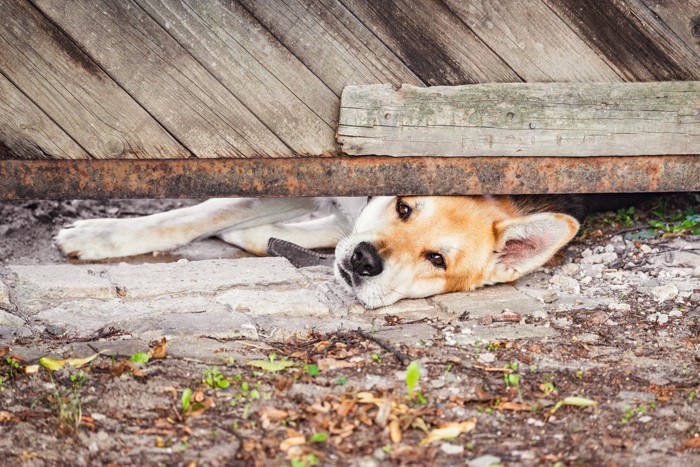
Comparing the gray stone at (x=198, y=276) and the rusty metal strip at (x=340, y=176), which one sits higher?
the rusty metal strip at (x=340, y=176)

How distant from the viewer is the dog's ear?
450 centimetres

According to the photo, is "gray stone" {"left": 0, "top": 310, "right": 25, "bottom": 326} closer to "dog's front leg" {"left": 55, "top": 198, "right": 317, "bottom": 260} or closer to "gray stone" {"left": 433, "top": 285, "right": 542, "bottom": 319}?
"dog's front leg" {"left": 55, "top": 198, "right": 317, "bottom": 260}

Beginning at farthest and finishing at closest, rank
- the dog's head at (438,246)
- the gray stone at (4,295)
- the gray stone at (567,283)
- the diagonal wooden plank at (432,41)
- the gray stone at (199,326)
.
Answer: the gray stone at (567,283) → the dog's head at (438,246) → the diagonal wooden plank at (432,41) → the gray stone at (4,295) → the gray stone at (199,326)

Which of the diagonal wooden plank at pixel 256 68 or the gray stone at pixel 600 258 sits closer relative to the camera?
the diagonal wooden plank at pixel 256 68

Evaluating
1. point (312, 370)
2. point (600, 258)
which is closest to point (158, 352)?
point (312, 370)

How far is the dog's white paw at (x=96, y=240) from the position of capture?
487 cm

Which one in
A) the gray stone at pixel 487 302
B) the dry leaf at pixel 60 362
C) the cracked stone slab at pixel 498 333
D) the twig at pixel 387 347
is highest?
the gray stone at pixel 487 302

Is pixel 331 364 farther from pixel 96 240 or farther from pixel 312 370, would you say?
pixel 96 240

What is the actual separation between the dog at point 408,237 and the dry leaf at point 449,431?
1.46 meters

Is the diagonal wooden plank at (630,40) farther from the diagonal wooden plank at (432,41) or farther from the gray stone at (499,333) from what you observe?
the gray stone at (499,333)

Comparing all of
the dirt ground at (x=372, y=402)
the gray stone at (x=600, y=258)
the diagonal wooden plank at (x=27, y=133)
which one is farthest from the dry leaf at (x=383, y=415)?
the gray stone at (x=600, y=258)

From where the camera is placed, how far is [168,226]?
5180 millimetres

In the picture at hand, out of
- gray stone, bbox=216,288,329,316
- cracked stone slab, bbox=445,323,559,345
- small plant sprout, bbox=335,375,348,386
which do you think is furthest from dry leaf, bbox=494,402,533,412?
gray stone, bbox=216,288,329,316

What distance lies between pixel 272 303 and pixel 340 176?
0.75 meters
